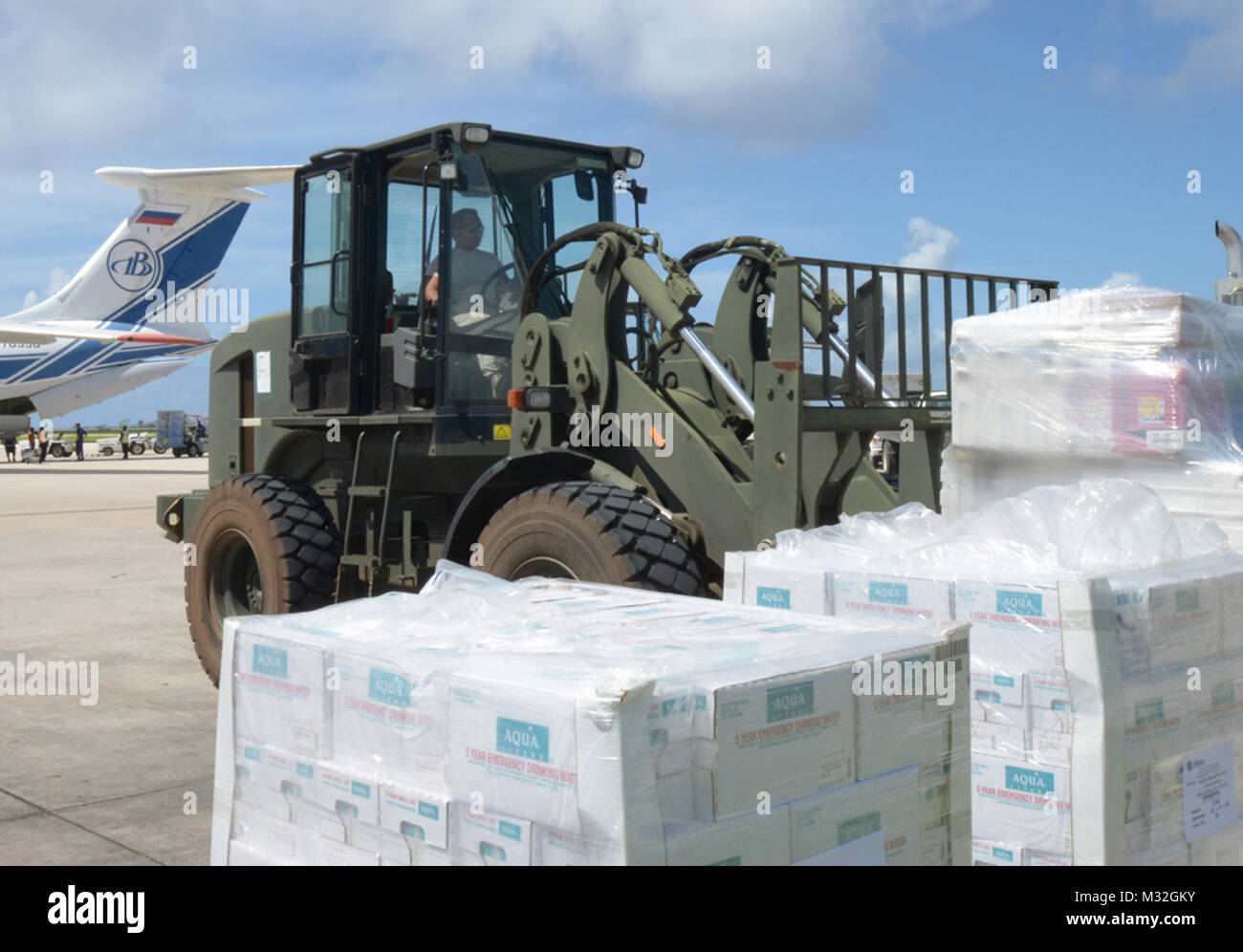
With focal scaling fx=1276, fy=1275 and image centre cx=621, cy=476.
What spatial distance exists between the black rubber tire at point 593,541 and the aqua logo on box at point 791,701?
240cm

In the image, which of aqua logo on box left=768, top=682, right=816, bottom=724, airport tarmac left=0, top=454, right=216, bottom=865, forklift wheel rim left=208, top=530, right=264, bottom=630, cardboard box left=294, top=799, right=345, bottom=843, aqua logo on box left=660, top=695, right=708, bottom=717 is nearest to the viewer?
aqua logo on box left=660, top=695, right=708, bottom=717

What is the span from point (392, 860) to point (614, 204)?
522 cm

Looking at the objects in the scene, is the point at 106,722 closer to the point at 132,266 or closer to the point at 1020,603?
the point at 1020,603

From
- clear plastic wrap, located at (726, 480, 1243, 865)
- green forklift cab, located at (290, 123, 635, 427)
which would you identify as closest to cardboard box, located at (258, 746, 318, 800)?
clear plastic wrap, located at (726, 480, 1243, 865)

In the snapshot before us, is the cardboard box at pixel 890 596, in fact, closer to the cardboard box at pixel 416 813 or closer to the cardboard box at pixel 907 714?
the cardboard box at pixel 907 714

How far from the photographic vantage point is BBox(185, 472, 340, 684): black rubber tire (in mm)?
6973

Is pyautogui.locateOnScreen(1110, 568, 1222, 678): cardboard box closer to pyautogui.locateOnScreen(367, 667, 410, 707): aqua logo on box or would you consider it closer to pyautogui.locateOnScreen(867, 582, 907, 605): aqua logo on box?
pyautogui.locateOnScreen(867, 582, 907, 605): aqua logo on box

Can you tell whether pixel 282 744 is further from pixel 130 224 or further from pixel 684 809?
pixel 130 224

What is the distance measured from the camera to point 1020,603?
11.2 ft

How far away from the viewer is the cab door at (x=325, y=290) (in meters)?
7.16

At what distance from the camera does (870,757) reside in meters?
2.67

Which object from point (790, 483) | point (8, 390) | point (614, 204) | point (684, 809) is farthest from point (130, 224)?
point (684, 809)

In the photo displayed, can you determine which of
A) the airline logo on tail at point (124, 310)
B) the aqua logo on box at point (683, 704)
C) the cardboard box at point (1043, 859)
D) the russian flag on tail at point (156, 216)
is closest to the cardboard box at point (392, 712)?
the aqua logo on box at point (683, 704)

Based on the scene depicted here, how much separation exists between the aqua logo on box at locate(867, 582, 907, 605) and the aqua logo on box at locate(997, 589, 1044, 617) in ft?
0.95
